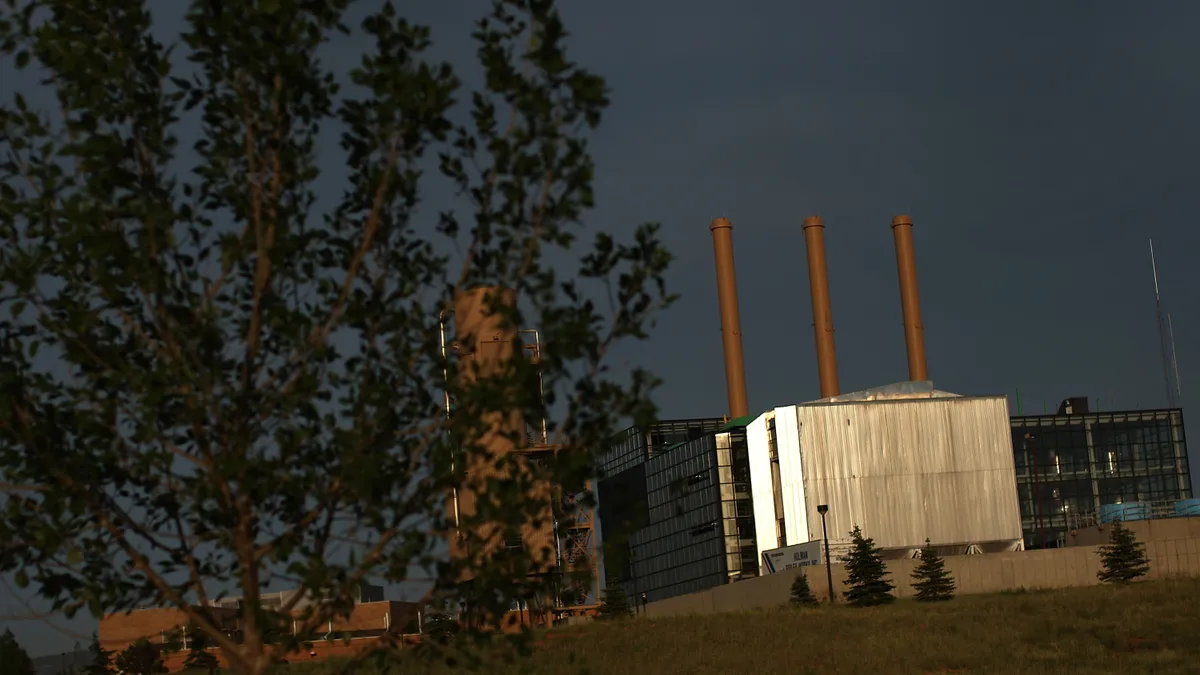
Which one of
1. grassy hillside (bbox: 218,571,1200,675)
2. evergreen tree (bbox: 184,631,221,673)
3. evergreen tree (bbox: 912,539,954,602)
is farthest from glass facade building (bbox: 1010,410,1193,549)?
evergreen tree (bbox: 184,631,221,673)

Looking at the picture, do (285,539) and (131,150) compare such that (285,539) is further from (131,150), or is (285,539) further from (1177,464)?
(1177,464)

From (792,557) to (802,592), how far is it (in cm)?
1381

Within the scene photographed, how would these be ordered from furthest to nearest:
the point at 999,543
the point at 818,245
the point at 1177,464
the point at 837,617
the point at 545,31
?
1. the point at 1177,464
2. the point at 818,245
3. the point at 999,543
4. the point at 837,617
5. the point at 545,31

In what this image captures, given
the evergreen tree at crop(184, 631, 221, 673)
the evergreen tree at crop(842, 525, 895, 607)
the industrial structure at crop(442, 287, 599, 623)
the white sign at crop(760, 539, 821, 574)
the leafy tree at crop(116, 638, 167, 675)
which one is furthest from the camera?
the white sign at crop(760, 539, 821, 574)

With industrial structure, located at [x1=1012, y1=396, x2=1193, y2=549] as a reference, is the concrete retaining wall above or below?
below

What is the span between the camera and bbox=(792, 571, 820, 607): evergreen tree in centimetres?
5912

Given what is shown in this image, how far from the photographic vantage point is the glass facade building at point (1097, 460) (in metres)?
123

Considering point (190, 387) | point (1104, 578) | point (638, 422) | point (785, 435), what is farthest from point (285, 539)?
point (785, 435)

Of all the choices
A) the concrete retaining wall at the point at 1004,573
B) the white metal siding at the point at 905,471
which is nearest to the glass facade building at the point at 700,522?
the white metal siding at the point at 905,471

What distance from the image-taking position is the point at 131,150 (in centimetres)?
889

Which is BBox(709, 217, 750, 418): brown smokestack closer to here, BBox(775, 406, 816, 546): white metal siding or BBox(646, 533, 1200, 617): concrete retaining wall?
BBox(775, 406, 816, 546): white metal siding

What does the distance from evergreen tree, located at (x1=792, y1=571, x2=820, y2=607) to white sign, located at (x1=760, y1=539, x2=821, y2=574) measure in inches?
372

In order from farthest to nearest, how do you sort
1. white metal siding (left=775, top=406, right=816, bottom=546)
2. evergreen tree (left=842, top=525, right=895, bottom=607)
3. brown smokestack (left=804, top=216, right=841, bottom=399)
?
brown smokestack (left=804, top=216, right=841, bottom=399) < white metal siding (left=775, top=406, right=816, bottom=546) < evergreen tree (left=842, top=525, right=895, bottom=607)

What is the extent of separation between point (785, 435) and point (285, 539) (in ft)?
233
